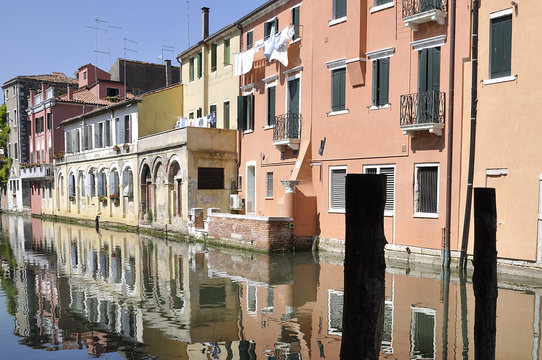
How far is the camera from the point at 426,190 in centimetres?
1364

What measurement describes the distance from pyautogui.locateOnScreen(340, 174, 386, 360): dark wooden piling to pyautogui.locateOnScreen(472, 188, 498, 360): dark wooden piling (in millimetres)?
1255

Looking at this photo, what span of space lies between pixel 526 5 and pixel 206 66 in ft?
53.9

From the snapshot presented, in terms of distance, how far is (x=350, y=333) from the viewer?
313 cm

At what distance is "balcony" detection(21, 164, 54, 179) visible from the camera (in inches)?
1556

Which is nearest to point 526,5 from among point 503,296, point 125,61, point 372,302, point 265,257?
point 503,296

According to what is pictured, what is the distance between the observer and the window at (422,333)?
263 inches

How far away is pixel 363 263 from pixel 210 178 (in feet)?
64.1

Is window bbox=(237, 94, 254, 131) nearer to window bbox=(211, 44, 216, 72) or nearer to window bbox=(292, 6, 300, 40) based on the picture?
window bbox=(211, 44, 216, 72)

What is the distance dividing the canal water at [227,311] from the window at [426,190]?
1.67 m

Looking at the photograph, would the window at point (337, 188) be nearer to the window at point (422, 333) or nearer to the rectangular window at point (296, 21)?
the rectangular window at point (296, 21)

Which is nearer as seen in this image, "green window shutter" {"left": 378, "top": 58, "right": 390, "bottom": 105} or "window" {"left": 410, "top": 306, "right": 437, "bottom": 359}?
"window" {"left": 410, "top": 306, "right": 437, "bottom": 359}

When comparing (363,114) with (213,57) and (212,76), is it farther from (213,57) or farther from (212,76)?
(213,57)

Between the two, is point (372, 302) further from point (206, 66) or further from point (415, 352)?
point (206, 66)

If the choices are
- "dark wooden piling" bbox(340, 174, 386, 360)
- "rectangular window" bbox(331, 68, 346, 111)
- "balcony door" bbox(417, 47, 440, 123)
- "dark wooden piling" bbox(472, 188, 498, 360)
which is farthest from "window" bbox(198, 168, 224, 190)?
"dark wooden piling" bbox(340, 174, 386, 360)
